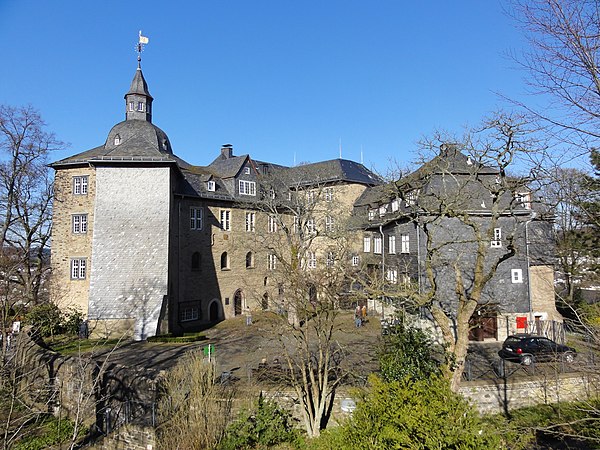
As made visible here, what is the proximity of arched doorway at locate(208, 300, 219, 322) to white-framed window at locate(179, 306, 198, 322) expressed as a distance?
1.27 meters

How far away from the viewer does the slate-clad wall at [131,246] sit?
2300 centimetres

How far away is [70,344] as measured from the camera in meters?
21.7

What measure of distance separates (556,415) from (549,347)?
5103 millimetres

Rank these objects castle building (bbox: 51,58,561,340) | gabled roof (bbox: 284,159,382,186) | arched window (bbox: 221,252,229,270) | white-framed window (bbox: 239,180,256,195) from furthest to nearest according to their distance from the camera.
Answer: gabled roof (bbox: 284,159,382,186) < white-framed window (bbox: 239,180,256,195) < arched window (bbox: 221,252,229,270) < castle building (bbox: 51,58,561,340)

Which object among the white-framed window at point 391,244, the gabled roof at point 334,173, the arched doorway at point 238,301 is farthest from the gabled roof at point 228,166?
A: the white-framed window at point 391,244

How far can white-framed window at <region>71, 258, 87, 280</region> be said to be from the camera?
25438mm

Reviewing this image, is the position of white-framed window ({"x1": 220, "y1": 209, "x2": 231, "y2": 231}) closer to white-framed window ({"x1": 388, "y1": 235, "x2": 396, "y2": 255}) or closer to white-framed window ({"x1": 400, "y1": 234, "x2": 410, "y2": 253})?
white-framed window ({"x1": 388, "y1": 235, "x2": 396, "y2": 255})

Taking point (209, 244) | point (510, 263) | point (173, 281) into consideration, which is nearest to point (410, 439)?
point (510, 263)

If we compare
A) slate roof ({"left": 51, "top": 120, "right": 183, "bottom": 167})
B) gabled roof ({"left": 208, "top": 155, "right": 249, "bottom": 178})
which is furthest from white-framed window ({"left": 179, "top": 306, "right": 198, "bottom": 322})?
gabled roof ({"left": 208, "top": 155, "right": 249, "bottom": 178})

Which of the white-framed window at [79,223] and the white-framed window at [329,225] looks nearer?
the white-framed window at [79,223]

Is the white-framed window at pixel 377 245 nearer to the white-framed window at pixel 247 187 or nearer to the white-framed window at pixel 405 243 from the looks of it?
the white-framed window at pixel 405 243

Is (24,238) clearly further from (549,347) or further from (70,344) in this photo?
(549,347)

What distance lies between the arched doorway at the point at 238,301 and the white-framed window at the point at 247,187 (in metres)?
7.66

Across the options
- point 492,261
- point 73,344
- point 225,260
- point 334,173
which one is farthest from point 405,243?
point 73,344
